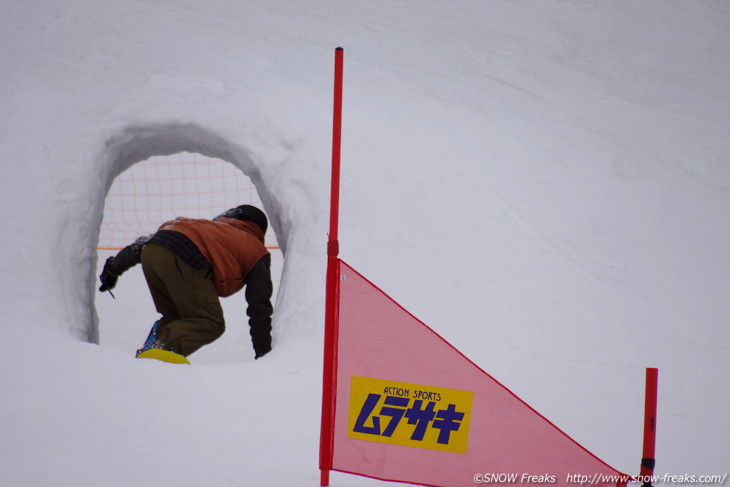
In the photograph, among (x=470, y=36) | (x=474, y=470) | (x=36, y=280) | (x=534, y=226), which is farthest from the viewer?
(x=470, y=36)

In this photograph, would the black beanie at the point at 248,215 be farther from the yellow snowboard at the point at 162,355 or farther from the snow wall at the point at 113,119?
the yellow snowboard at the point at 162,355

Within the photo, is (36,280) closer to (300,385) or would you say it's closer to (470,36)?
(300,385)

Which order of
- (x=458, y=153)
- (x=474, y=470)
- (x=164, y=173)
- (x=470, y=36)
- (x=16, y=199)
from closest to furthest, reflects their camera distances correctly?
1. (x=474, y=470)
2. (x=16, y=199)
3. (x=458, y=153)
4. (x=470, y=36)
5. (x=164, y=173)

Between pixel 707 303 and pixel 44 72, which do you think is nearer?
pixel 707 303

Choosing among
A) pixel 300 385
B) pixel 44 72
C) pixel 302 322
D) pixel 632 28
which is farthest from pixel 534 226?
pixel 44 72

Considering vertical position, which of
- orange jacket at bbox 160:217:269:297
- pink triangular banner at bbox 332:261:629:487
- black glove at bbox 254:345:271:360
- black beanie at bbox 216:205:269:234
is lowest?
black glove at bbox 254:345:271:360

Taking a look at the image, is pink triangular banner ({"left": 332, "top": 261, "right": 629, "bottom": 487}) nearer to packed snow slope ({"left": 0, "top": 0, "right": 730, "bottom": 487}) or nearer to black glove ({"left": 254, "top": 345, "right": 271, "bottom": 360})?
packed snow slope ({"left": 0, "top": 0, "right": 730, "bottom": 487})

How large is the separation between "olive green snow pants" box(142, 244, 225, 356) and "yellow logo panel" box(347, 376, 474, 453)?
175 centimetres

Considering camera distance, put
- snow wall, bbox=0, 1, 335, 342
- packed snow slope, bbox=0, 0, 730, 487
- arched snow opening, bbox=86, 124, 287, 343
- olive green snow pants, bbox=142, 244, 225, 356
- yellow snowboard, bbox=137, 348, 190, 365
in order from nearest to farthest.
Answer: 1. packed snow slope, bbox=0, 0, 730, 487
2. yellow snowboard, bbox=137, 348, 190, 365
3. olive green snow pants, bbox=142, 244, 225, 356
4. snow wall, bbox=0, 1, 335, 342
5. arched snow opening, bbox=86, 124, 287, 343

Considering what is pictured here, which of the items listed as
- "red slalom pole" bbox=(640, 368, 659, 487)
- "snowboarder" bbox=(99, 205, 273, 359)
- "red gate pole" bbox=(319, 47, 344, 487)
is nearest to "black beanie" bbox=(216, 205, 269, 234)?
"snowboarder" bbox=(99, 205, 273, 359)

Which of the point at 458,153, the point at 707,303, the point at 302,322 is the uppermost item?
the point at 458,153

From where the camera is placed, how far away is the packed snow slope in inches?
104

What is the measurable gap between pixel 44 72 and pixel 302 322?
2436 mm

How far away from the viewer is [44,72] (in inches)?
169
